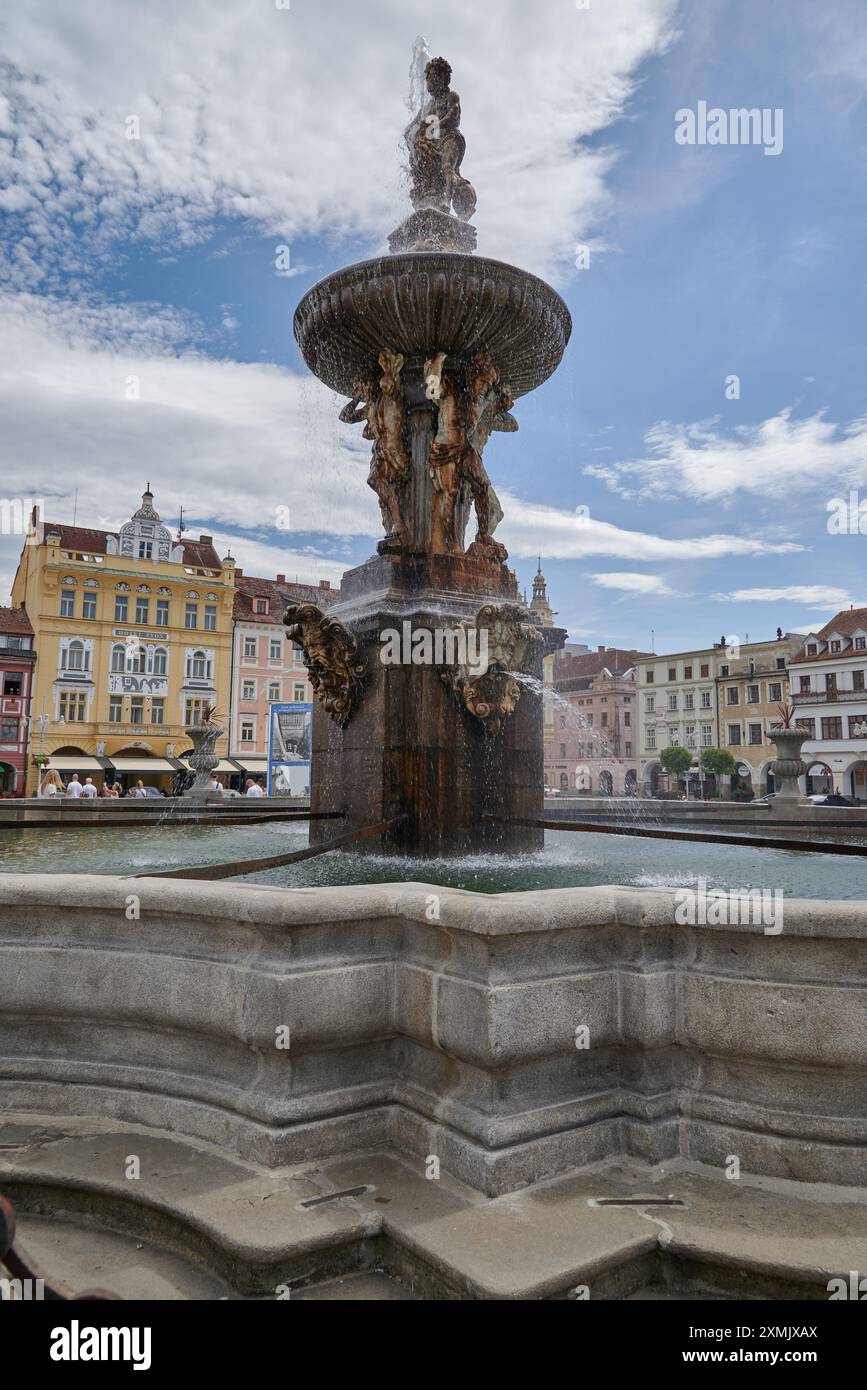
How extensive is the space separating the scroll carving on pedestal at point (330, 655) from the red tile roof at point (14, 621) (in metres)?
46.5

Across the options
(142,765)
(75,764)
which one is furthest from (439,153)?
(75,764)

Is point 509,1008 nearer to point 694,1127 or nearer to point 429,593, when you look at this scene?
point 694,1127

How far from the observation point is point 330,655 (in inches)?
261

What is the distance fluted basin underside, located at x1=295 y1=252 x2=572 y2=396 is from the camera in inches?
268

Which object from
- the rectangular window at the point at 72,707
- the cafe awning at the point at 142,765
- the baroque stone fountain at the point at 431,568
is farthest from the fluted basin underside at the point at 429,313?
the rectangular window at the point at 72,707

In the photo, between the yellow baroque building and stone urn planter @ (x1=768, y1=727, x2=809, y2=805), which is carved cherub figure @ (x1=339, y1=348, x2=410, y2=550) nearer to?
stone urn planter @ (x1=768, y1=727, x2=809, y2=805)

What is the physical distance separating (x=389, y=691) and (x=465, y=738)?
2.25ft

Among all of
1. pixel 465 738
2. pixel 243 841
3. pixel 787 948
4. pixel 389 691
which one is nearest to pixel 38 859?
pixel 243 841

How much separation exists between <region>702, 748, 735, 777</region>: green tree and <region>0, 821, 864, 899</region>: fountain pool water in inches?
2419

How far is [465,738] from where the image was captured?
6.57 metres

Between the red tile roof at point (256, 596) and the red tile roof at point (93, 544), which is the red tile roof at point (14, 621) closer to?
the red tile roof at point (93, 544)

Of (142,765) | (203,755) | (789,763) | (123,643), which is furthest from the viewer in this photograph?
(123,643)

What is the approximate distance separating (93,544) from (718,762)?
4814cm

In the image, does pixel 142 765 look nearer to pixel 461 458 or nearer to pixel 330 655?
pixel 461 458
